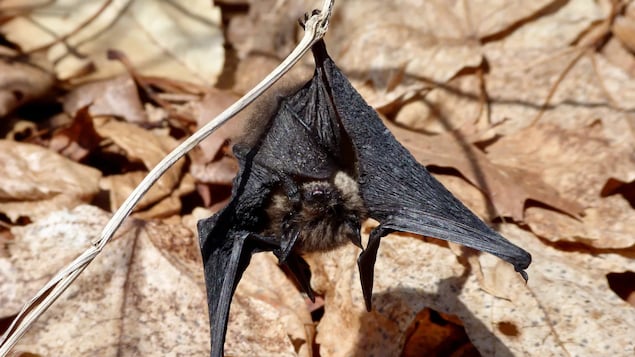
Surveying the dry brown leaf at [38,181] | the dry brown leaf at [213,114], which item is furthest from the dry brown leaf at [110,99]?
the dry brown leaf at [38,181]

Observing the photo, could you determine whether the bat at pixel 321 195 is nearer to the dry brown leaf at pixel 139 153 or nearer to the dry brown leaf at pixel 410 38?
the dry brown leaf at pixel 139 153

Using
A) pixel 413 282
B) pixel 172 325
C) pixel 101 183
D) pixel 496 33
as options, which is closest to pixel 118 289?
pixel 172 325

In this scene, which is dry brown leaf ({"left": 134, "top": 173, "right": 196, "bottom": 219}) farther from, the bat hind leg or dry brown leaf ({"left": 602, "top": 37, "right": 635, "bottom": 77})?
dry brown leaf ({"left": 602, "top": 37, "right": 635, "bottom": 77})

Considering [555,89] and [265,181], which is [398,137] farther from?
[265,181]

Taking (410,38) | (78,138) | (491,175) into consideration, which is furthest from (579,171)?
(78,138)

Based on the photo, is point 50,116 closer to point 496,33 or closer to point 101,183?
point 101,183
